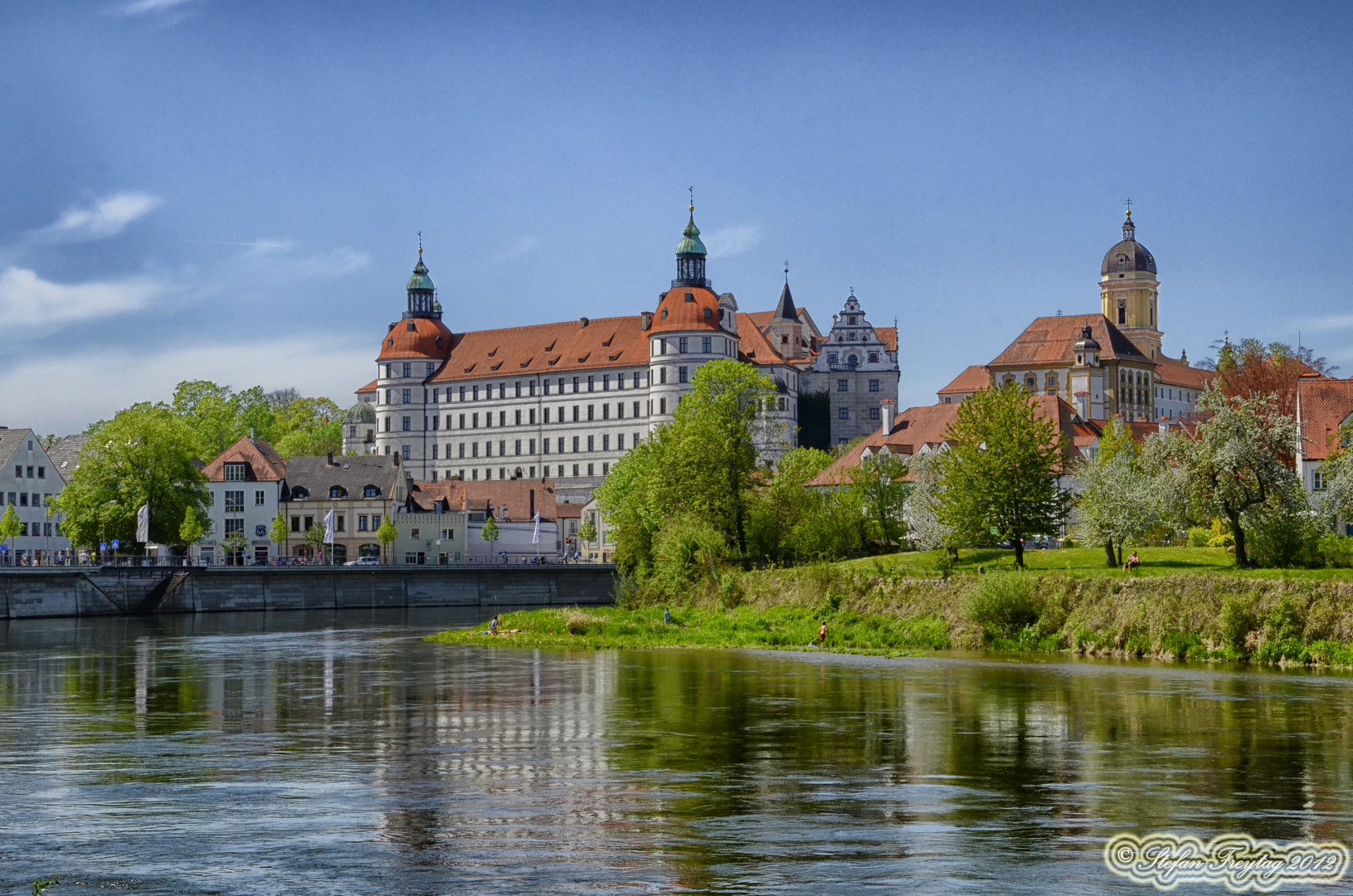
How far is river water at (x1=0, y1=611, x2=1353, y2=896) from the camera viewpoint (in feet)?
58.4

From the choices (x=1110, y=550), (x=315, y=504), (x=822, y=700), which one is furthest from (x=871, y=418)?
(x=822, y=700)

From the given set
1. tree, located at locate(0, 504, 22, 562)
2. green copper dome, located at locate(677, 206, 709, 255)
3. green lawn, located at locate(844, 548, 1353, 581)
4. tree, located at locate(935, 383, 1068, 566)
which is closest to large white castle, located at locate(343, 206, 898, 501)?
green copper dome, located at locate(677, 206, 709, 255)

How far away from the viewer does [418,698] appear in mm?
38062

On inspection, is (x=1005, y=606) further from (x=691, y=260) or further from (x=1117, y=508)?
(x=691, y=260)

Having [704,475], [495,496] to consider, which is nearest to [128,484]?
[704,475]

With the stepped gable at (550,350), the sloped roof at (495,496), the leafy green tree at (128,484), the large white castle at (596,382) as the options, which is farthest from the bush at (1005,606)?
the stepped gable at (550,350)

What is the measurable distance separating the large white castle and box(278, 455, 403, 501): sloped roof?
34.6 metres

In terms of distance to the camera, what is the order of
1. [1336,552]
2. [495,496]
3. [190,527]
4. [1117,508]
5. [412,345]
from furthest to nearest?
[412,345] → [495,496] → [190,527] → [1117,508] → [1336,552]

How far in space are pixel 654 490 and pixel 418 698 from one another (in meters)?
44.2

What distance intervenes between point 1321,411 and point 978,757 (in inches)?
2615

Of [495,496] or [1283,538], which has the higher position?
[495,496]

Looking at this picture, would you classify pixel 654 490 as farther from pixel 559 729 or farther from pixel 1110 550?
pixel 559 729

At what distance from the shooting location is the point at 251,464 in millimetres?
136250

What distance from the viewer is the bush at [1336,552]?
2146 inches
